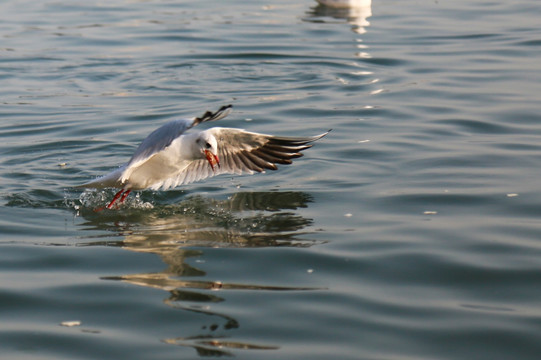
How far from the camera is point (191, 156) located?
326 inches

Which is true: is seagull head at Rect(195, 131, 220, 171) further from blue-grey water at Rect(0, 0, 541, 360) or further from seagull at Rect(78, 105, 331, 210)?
blue-grey water at Rect(0, 0, 541, 360)

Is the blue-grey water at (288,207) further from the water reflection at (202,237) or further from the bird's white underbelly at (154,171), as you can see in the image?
the bird's white underbelly at (154,171)

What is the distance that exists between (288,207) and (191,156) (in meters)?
1.01

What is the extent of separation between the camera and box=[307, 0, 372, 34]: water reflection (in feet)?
63.6

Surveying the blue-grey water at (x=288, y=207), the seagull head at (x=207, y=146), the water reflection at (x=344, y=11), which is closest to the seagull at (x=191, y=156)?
the seagull head at (x=207, y=146)

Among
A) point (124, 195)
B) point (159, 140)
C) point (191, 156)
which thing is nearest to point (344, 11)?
point (124, 195)

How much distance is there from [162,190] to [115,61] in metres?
6.78

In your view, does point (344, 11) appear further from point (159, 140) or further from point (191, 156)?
point (159, 140)

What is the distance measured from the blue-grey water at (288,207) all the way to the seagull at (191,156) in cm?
24

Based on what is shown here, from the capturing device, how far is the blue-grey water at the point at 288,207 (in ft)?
18.6

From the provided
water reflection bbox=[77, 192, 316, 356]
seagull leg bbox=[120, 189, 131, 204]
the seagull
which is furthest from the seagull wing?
seagull leg bbox=[120, 189, 131, 204]

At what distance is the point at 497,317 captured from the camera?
578 cm

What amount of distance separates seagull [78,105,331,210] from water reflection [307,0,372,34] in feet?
33.4

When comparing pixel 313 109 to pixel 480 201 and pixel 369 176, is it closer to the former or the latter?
pixel 369 176
